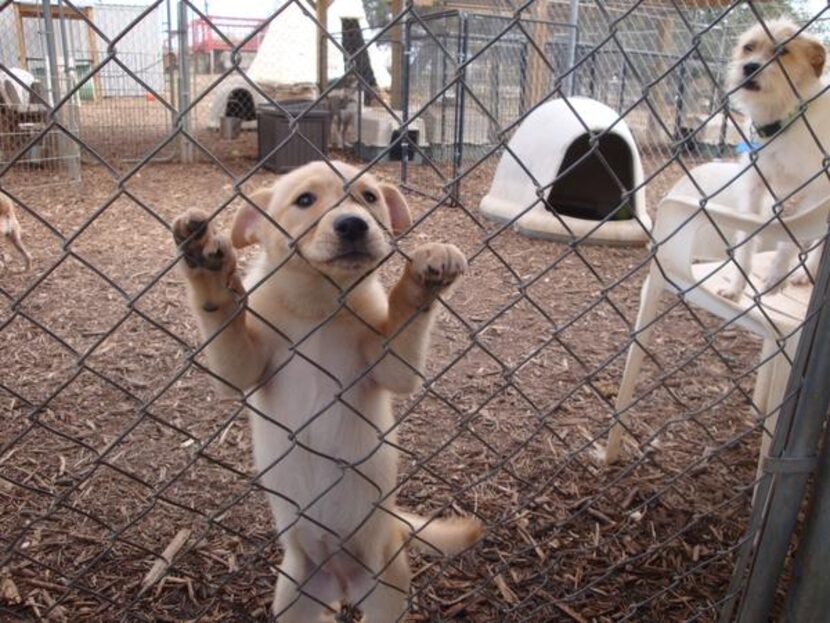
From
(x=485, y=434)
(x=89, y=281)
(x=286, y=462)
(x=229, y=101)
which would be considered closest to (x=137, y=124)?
(x=229, y=101)

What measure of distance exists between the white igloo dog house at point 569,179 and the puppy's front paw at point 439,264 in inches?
165

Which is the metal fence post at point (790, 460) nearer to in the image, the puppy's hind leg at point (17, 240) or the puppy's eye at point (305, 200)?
the puppy's eye at point (305, 200)

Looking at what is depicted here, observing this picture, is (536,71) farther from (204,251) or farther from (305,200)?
(204,251)

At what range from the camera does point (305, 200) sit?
5.93 ft

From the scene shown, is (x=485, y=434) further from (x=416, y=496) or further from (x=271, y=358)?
(x=271, y=358)

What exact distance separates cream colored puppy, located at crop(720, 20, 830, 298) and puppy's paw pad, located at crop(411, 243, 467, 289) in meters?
1.55

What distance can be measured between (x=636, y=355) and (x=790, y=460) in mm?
1089

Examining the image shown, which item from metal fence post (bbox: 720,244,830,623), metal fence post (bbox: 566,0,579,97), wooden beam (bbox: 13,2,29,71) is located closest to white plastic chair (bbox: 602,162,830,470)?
metal fence post (bbox: 720,244,830,623)

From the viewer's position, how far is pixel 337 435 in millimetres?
1822

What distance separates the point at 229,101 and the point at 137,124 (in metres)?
1.65

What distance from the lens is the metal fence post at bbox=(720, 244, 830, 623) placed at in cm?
157

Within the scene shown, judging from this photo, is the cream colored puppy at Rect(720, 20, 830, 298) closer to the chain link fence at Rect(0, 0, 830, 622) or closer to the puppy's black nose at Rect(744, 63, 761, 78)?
the puppy's black nose at Rect(744, 63, 761, 78)

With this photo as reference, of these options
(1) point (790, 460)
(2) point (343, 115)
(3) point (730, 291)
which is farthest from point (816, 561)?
(2) point (343, 115)

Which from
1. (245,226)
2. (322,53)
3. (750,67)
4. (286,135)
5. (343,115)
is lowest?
(343,115)
